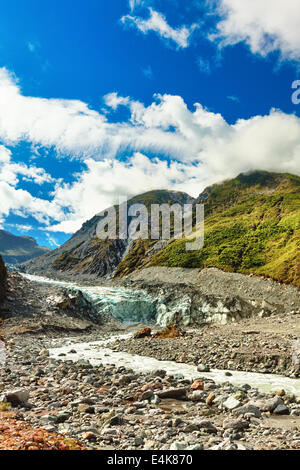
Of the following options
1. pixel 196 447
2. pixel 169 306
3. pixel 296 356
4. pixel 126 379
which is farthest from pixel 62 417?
pixel 169 306

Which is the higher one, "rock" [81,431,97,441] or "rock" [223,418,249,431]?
"rock" [81,431,97,441]

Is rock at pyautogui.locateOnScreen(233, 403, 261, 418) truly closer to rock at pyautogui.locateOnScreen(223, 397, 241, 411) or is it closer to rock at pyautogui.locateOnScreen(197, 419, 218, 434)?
rock at pyautogui.locateOnScreen(223, 397, 241, 411)

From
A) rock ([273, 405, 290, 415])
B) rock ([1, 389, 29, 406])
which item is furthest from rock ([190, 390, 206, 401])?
rock ([1, 389, 29, 406])

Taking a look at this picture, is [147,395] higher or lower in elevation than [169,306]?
higher

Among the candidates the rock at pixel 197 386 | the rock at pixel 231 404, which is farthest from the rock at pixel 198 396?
the rock at pixel 231 404

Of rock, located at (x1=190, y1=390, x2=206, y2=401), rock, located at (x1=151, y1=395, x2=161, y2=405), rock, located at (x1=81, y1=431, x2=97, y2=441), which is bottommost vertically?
rock, located at (x1=190, y1=390, x2=206, y2=401)

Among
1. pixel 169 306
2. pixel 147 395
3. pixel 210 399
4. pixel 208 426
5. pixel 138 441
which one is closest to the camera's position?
pixel 138 441

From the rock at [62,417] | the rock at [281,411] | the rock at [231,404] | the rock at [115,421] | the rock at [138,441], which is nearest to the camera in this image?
the rock at [138,441]

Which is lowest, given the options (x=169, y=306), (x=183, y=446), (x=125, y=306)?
(x=125, y=306)

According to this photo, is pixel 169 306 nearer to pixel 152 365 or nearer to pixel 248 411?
pixel 152 365

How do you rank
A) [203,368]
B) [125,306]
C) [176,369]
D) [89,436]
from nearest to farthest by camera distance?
1. [89,436]
2. [203,368]
3. [176,369]
4. [125,306]

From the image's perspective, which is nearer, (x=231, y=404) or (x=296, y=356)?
(x=231, y=404)

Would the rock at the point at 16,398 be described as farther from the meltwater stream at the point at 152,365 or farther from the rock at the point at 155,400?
the meltwater stream at the point at 152,365
